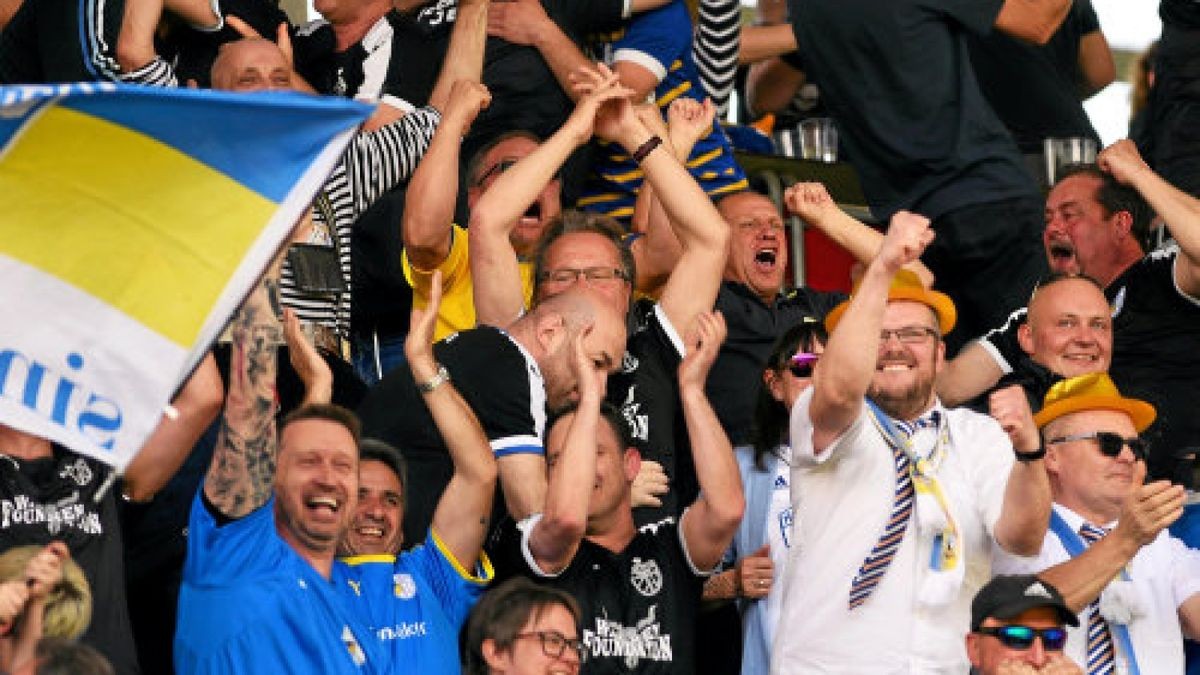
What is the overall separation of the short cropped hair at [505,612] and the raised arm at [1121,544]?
56.4 inches

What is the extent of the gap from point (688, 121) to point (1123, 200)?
6.07 ft

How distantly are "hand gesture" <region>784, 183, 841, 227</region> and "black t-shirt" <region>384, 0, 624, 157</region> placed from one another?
5.30 ft

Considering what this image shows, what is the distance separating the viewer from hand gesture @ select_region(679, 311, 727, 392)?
7.84m

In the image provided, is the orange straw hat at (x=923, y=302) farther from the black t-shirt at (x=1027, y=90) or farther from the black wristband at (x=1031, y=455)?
the black t-shirt at (x=1027, y=90)

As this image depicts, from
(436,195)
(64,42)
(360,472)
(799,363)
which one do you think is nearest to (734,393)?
(799,363)

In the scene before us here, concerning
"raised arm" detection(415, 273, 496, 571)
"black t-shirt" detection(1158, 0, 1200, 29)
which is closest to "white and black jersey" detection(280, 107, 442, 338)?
"raised arm" detection(415, 273, 496, 571)

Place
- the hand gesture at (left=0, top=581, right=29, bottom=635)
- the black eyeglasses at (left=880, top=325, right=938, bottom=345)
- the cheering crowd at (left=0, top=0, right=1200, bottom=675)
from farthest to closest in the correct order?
the black eyeglasses at (left=880, top=325, right=938, bottom=345) → the cheering crowd at (left=0, top=0, right=1200, bottom=675) → the hand gesture at (left=0, top=581, right=29, bottom=635)

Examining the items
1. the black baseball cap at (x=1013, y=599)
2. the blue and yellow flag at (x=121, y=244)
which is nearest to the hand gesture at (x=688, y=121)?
the black baseball cap at (x=1013, y=599)

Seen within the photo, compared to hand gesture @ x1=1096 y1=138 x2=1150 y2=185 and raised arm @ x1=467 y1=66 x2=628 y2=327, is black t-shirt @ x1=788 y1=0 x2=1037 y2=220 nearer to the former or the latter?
hand gesture @ x1=1096 y1=138 x2=1150 y2=185

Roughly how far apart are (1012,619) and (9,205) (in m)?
2.87

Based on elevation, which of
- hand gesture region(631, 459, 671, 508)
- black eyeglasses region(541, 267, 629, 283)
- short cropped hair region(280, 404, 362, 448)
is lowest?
hand gesture region(631, 459, 671, 508)

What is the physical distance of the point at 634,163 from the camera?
10.1m

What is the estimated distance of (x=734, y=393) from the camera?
8.95 metres

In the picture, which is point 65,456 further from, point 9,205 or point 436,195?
point 436,195
